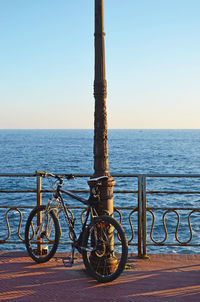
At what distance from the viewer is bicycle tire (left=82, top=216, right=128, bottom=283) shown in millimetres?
4996

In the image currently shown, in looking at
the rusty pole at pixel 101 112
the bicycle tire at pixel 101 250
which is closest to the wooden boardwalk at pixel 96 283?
the bicycle tire at pixel 101 250

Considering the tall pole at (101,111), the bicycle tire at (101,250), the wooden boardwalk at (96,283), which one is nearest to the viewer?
the wooden boardwalk at (96,283)

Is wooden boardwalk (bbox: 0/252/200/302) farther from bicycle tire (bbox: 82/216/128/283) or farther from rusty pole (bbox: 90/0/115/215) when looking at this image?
rusty pole (bbox: 90/0/115/215)

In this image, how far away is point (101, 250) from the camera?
203 inches

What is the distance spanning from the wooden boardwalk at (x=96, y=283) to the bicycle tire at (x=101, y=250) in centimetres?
15

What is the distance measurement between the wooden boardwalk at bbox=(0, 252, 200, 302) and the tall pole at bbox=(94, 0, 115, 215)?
102 centimetres

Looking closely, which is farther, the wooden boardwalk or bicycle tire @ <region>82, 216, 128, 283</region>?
bicycle tire @ <region>82, 216, 128, 283</region>

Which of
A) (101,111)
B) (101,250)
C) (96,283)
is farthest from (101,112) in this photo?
(96,283)

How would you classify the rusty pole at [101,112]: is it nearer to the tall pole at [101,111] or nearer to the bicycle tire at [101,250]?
the tall pole at [101,111]

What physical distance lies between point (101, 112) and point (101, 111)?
0.05ft

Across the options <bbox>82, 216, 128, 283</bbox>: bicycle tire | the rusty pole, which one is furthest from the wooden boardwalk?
the rusty pole

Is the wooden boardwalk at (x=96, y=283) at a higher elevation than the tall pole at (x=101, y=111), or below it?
below

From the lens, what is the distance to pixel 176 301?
4.40 m

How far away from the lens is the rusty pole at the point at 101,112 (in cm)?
528
